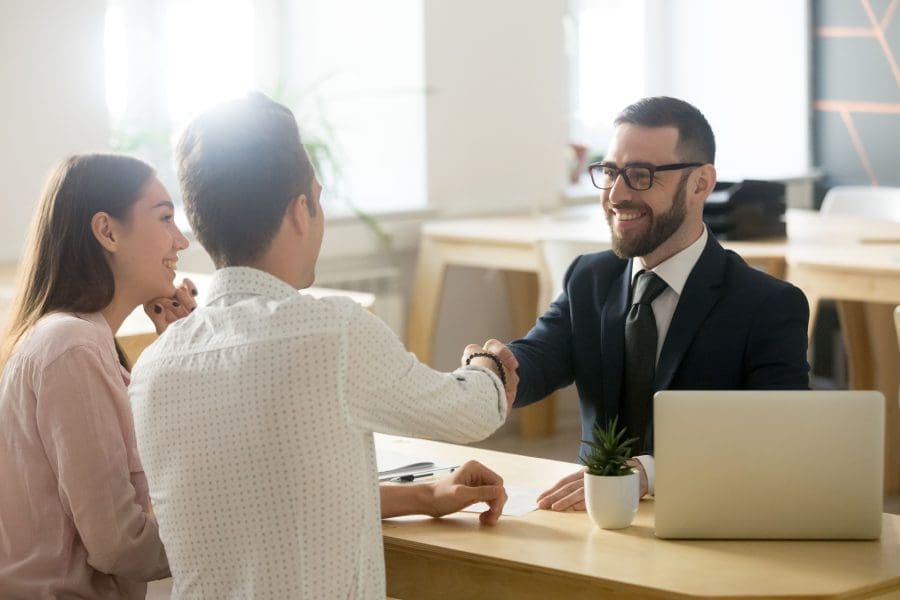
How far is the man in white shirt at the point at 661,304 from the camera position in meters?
2.30

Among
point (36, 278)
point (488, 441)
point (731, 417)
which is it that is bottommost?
point (488, 441)

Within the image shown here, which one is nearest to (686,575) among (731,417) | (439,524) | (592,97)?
(731,417)

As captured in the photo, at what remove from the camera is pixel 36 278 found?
2174 mm

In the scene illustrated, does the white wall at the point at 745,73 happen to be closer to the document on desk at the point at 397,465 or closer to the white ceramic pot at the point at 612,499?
the document on desk at the point at 397,465

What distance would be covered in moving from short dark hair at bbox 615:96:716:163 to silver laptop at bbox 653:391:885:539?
71 centimetres

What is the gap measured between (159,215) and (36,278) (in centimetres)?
22

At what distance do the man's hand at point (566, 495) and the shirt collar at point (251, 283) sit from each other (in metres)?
0.55

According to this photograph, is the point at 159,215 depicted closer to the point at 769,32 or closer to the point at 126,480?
the point at 126,480

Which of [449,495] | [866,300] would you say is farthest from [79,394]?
[866,300]

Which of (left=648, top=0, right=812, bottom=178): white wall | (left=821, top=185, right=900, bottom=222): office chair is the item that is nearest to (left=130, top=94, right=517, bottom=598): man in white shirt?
(left=821, top=185, right=900, bottom=222): office chair

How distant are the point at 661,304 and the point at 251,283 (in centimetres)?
91

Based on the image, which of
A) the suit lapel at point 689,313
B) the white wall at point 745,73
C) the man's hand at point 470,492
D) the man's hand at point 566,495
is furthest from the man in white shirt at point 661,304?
the white wall at point 745,73

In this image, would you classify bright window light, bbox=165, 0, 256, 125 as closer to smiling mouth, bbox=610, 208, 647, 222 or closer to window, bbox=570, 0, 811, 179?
window, bbox=570, 0, 811, 179

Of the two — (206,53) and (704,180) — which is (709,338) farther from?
(206,53)
